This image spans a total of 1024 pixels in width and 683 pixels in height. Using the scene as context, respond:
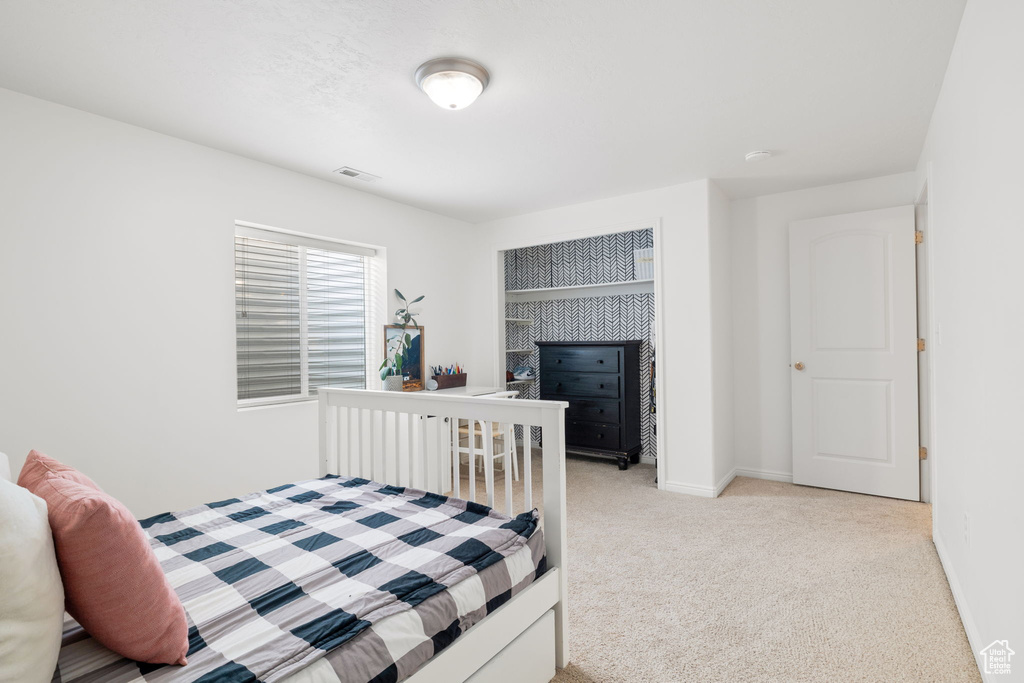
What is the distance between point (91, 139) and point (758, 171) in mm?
3905

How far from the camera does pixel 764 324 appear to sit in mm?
4184

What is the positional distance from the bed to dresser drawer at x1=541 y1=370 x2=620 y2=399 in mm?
2630

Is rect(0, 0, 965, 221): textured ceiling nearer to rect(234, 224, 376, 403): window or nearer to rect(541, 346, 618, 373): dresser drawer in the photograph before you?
rect(234, 224, 376, 403): window

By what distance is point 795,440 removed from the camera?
156 inches

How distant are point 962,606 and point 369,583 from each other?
89.1 inches

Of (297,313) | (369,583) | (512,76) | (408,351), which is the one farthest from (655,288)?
(369,583)

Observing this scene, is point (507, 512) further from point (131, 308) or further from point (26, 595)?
point (131, 308)

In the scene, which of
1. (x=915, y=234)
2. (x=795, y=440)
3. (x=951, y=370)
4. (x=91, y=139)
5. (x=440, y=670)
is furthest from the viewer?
(x=795, y=440)

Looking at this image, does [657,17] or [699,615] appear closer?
[657,17]

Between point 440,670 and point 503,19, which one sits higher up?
point 503,19

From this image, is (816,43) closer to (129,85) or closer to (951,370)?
(951,370)

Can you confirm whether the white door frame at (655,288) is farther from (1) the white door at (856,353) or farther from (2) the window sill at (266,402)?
(2) the window sill at (266,402)

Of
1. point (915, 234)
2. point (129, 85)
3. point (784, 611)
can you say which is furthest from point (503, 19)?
point (915, 234)

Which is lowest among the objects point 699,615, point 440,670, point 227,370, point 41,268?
point 699,615
